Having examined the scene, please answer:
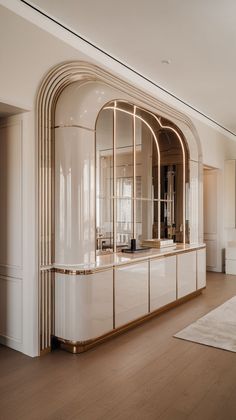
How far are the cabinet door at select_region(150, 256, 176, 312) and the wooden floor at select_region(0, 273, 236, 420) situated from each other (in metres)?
0.65

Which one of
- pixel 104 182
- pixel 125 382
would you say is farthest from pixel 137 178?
pixel 125 382

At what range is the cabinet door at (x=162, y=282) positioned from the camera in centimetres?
423

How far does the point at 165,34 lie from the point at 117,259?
8.10 feet

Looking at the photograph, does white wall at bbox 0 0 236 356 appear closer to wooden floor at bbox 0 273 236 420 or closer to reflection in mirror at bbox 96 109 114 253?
wooden floor at bbox 0 273 236 420

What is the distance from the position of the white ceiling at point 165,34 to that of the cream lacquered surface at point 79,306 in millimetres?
2488

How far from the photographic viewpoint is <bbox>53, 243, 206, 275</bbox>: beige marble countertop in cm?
324

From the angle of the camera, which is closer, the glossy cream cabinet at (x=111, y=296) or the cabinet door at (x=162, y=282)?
the glossy cream cabinet at (x=111, y=296)

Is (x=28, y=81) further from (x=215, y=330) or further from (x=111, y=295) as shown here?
(x=215, y=330)

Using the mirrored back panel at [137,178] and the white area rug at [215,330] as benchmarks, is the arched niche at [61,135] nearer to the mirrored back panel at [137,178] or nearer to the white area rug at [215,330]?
the mirrored back panel at [137,178]

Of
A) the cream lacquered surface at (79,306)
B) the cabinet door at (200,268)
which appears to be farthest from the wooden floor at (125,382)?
the cabinet door at (200,268)

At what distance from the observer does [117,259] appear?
3807 mm

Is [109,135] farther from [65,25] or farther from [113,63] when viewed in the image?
[65,25]

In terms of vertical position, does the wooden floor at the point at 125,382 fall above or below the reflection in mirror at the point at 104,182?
below

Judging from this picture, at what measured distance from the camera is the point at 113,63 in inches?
161
